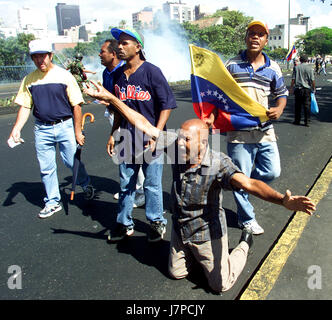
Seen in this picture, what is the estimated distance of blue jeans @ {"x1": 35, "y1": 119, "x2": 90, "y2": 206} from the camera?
3840 mm

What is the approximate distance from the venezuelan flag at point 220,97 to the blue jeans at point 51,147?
1.62 meters

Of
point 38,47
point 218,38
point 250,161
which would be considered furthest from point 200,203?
point 218,38

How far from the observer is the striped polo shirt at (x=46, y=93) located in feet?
12.2

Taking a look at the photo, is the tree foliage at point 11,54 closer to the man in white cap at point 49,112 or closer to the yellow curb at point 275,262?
the man in white cap at point 49,112

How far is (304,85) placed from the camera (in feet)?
28.4

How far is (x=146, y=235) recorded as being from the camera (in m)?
3.45

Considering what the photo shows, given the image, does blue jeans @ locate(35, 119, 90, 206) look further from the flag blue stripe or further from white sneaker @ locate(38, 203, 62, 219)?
the flag blue stripe

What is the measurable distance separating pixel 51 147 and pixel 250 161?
234 centimetres

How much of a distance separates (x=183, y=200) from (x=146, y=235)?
45.2 inches

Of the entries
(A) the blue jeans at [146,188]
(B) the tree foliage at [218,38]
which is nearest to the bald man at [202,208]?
(A) the blue jeans at [146,188]

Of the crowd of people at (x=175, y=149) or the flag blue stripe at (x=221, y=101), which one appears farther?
the flag blue stripe at (x=221, y=101)

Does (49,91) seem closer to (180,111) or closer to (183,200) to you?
(183,200)

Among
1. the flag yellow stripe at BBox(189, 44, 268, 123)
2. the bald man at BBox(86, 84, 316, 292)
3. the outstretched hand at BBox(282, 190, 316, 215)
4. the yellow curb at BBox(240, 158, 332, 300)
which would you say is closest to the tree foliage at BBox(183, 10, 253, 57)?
the flag yellow stripe at BBox(189, 44, 268, 123)
